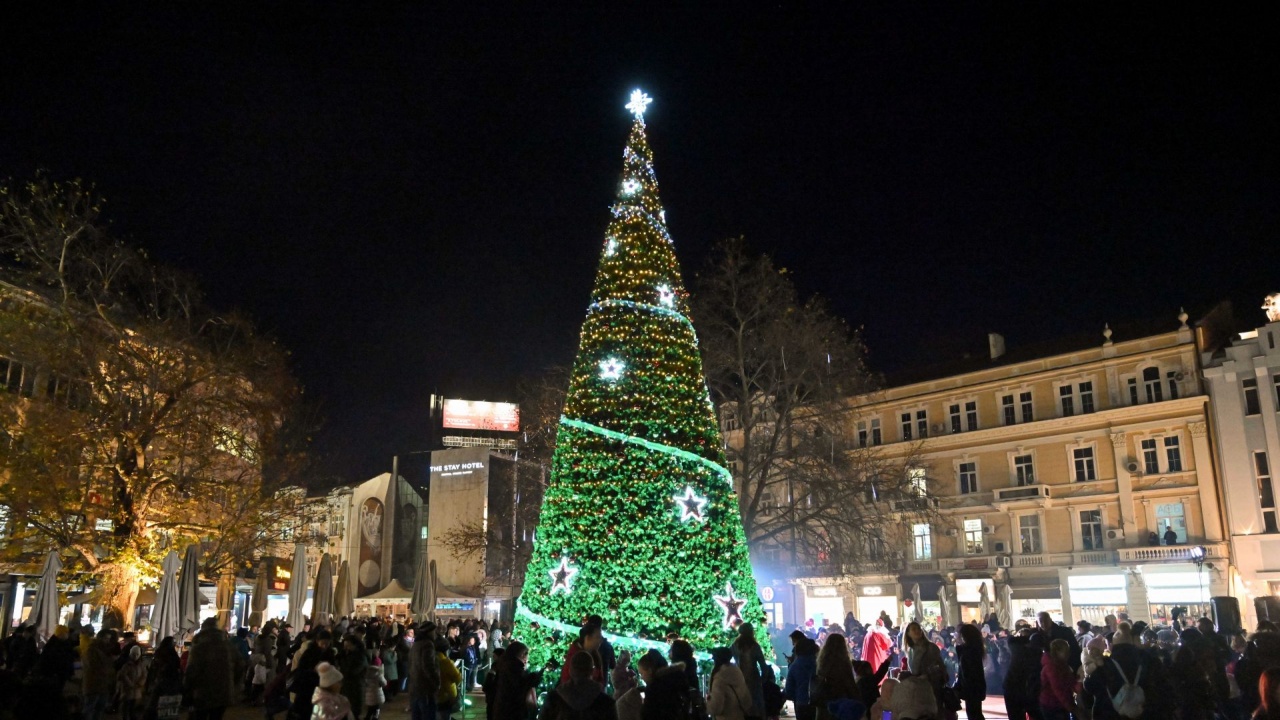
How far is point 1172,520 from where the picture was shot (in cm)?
3694

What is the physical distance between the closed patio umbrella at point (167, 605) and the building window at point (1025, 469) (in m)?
35.6

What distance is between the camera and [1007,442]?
4269 cm

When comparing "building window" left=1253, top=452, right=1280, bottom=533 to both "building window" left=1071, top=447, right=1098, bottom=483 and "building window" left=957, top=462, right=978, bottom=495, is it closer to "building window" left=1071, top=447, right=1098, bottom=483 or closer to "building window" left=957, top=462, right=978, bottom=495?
"building window" left=1071, top=447, right=1098, bottom=483

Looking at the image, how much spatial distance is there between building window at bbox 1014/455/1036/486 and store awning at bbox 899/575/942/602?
5.84m

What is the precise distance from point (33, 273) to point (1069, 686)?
22.5m

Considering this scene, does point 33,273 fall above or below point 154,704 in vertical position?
above

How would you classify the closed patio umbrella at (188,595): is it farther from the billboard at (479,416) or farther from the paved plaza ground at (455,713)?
the billboard at (479,416)

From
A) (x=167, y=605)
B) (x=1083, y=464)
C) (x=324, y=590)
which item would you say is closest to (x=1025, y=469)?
(x=1083, y=464)

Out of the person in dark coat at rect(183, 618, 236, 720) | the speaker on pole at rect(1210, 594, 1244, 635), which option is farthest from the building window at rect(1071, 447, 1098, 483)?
the person in dark coat at rect(183, 618, 236, 720)

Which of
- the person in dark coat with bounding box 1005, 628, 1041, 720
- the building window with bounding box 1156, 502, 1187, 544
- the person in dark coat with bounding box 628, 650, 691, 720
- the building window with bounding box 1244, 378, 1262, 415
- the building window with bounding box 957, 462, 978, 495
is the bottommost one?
the person in dark coat with bounding box 1005, 628, 1041, 720

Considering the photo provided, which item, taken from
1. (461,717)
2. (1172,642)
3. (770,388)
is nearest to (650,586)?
(461,717)

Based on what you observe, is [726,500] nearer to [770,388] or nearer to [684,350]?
[684,350]

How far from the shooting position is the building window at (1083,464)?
3994 cm

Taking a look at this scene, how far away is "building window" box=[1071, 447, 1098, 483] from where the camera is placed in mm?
A: 39938
